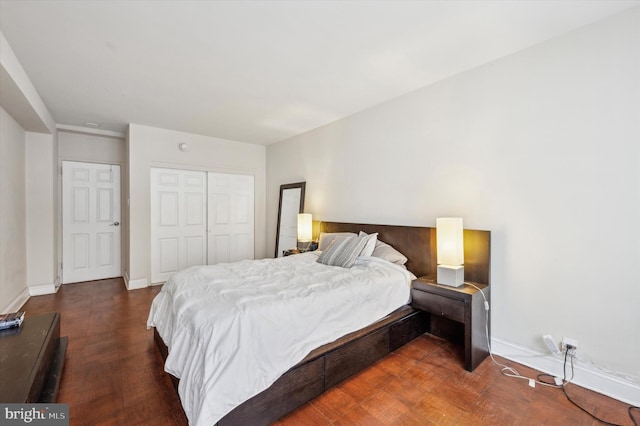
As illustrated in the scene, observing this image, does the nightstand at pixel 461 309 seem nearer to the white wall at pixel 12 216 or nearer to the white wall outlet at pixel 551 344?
the white wall outlet at pixel 551 344

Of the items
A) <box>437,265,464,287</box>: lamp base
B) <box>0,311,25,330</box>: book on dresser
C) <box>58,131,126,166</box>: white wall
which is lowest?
<box>0,311,25,330</box>: book on dresser

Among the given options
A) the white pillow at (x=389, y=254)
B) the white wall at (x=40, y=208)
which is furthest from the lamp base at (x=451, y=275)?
the white wall at (x=40, y=208)

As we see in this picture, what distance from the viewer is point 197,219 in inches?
193

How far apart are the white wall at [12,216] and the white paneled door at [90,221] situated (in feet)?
2.49

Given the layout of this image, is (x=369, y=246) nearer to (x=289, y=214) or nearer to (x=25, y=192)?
(x=289, y=214)

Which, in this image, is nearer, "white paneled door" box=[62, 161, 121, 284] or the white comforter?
the white comforter

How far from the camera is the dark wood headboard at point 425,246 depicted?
2.47m

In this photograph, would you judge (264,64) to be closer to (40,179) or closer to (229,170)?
(229,170)

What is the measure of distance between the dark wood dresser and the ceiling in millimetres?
2151

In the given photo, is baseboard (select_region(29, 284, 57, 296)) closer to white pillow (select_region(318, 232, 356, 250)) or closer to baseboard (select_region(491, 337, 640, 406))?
white pillow (select_region(318, 232, 356, 250))

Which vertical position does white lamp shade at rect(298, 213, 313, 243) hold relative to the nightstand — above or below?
above

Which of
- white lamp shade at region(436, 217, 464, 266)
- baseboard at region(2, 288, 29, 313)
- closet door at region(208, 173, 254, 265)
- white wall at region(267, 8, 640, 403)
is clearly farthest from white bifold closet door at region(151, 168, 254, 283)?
white lamp shade at region(436, 217, 464, 266)

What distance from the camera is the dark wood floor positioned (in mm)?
1654

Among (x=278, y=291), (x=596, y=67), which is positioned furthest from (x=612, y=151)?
(x=278, y=291)
